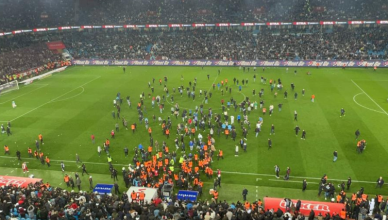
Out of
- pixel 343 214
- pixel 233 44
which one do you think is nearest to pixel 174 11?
pixel 233 44

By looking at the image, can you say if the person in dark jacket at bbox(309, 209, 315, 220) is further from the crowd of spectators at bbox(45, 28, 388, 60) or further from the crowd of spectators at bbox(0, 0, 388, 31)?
the crowd of spectators at bbox(0, 0, 388, 31)

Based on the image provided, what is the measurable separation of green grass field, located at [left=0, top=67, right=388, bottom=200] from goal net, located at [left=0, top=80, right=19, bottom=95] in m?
2.15

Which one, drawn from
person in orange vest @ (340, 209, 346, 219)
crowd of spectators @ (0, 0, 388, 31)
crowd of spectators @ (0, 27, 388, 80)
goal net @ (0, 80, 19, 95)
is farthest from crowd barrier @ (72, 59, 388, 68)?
person in orange vest @ (340, 209, 346, 219)

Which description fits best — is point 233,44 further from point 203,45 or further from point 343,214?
point 343,214

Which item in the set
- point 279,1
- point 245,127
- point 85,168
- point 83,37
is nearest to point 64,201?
point 85,168

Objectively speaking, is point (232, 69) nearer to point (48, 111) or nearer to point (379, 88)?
point (379, 88)

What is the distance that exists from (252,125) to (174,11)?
6515 centimetres

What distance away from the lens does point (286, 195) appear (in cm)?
2477

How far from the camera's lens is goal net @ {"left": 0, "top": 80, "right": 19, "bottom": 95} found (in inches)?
2183

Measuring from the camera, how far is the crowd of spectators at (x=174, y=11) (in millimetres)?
81688

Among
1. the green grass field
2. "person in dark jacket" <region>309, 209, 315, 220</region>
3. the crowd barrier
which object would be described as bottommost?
"person in dark jacket" <region>309, 209, 315, 220</region>

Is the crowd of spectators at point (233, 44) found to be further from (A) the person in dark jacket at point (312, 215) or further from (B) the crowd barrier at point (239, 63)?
(A) the person in dark jacket at point (312, 215)

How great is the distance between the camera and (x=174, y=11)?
3669 inches

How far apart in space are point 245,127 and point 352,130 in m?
11.8
